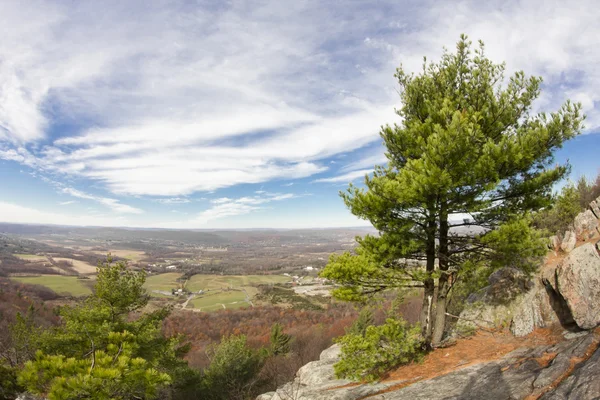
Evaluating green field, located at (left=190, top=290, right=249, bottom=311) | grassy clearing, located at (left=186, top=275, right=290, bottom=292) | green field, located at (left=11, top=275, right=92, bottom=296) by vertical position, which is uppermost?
green field, located at (left=11, top=275, right=92, bottom=296)

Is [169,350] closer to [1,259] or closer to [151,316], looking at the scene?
[151,316]

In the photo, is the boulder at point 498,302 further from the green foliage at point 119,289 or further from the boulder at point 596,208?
the green foliage at point 119,289

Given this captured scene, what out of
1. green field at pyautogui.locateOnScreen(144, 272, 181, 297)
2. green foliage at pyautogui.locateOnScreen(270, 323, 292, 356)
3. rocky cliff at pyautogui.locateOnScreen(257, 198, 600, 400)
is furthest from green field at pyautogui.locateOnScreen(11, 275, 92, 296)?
rocky cliff at pyautogui.locateOnScreen(257, 198, 600, 400)

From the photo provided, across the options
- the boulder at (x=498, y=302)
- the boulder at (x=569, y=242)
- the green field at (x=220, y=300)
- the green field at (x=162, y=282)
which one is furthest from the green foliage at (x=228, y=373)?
the green field at (x=162, y=282)

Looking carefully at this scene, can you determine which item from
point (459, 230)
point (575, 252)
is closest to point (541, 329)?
point (575, 252)

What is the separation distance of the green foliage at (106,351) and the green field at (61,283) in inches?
3511

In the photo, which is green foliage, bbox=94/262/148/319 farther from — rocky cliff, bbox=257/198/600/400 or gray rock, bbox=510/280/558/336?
gray rock, bbox=510/280/558/336

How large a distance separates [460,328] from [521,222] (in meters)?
5.96

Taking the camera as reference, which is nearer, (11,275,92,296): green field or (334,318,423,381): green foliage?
(334,318,423,381): green foliage

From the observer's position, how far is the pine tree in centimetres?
743

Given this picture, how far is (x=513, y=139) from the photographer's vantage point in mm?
7594

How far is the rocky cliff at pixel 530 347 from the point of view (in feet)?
19.4

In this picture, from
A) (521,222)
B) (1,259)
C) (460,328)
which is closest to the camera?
(521,222)

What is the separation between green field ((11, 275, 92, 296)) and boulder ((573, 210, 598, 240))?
105 m
